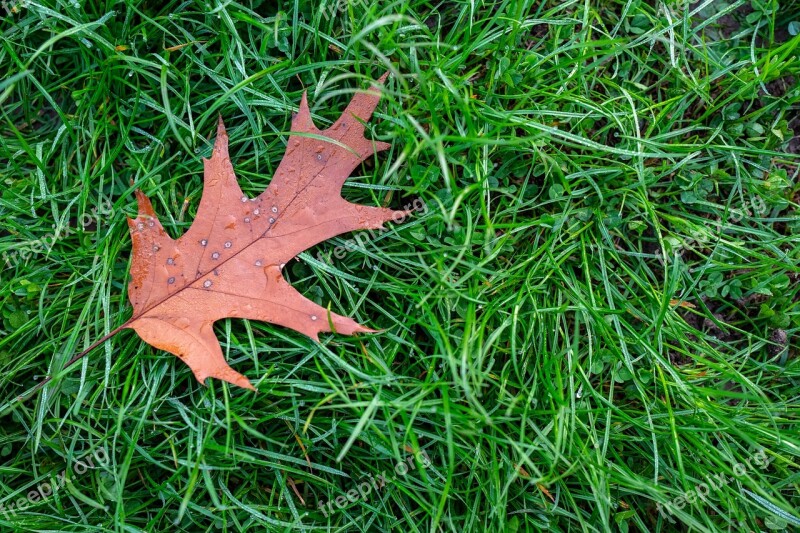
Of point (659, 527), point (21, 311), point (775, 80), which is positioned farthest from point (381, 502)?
point (775, 80)

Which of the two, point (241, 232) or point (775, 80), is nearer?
point (241, 232)

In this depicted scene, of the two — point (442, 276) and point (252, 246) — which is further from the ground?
point (252, 246)

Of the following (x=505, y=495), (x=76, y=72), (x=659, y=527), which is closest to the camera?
(x=505, y=495)

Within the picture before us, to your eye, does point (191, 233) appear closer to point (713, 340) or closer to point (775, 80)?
point (713, 340)
